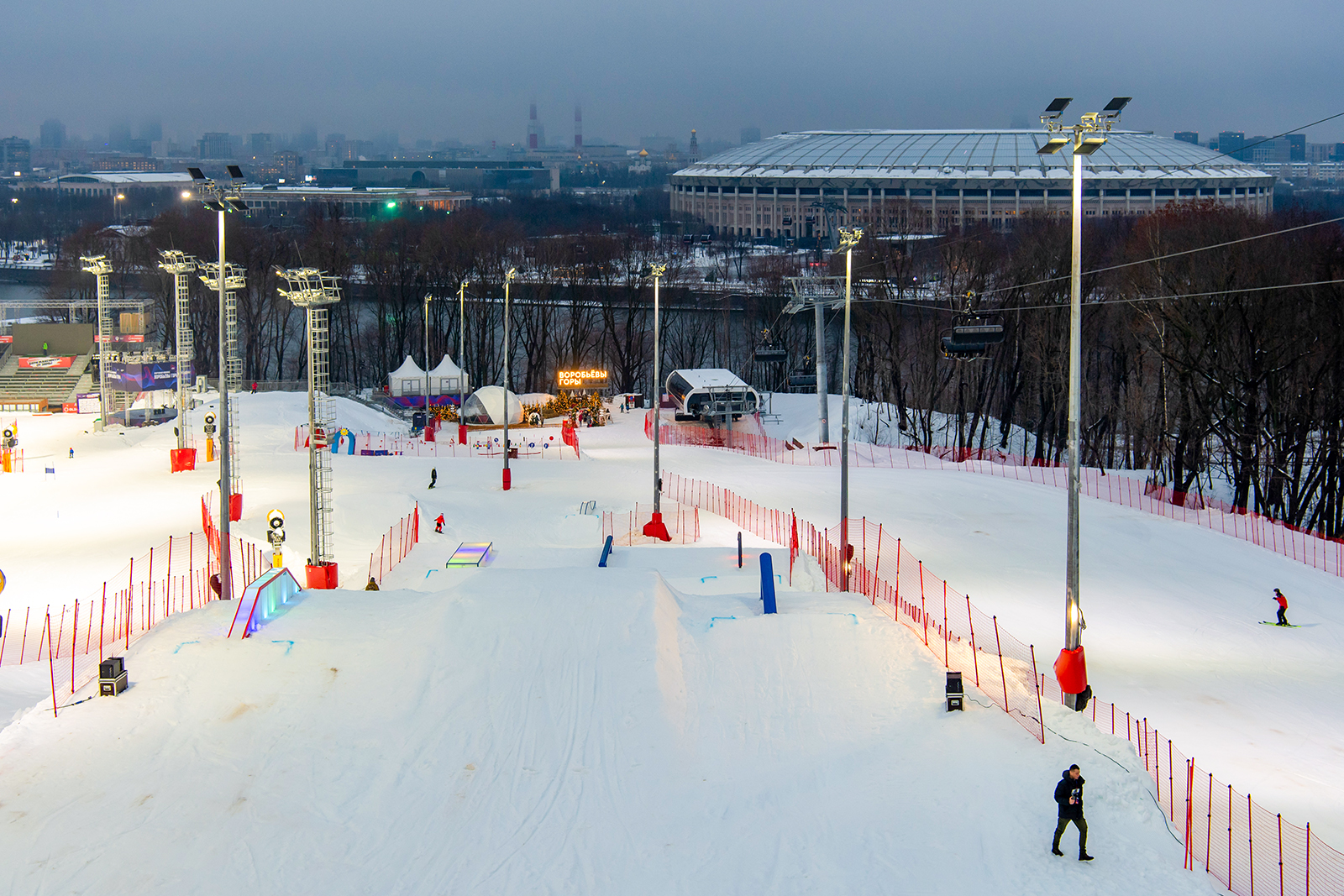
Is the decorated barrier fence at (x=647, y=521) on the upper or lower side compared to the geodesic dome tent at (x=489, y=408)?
lower

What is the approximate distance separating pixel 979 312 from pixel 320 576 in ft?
81.0

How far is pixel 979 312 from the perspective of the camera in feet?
128

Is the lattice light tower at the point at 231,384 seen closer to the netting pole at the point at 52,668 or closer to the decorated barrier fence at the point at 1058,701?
the netting pole at the point at 52,668

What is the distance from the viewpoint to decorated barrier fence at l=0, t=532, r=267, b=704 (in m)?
19.0

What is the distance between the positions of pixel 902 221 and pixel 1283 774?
180 feet

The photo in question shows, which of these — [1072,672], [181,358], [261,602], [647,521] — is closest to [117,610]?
[261,602]

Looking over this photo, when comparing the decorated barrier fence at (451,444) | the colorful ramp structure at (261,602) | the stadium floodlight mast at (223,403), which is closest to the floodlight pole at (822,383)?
the decorated barrier fence at (451,444)

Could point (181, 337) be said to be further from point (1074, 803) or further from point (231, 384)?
point (1074, 803)

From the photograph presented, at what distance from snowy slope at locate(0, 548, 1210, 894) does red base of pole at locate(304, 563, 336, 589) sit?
4.07 meters

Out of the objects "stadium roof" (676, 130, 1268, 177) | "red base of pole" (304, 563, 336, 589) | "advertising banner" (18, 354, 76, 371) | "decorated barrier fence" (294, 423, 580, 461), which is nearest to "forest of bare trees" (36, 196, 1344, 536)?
"decorated barrier fence" (294, 423, 580, 461)

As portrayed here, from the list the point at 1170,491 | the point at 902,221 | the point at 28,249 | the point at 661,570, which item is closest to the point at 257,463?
the point at 661,570

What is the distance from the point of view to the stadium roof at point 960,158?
122m

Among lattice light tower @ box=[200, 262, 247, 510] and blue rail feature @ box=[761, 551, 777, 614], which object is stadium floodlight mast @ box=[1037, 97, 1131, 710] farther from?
lattice light tower @ box=[200, 262, 247, 510]

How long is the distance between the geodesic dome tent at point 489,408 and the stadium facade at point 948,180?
57.5 metres
